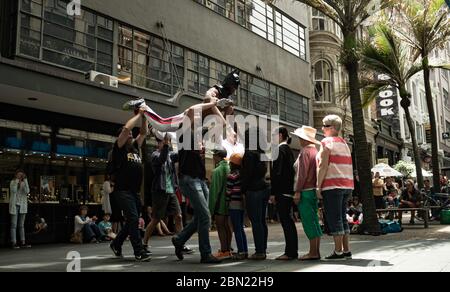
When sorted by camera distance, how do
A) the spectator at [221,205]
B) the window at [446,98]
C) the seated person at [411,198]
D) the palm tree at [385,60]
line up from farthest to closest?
the window at [446,98] < the palm tree at [385,60] < the seated person at [411,198] < the spectator at [221,205]

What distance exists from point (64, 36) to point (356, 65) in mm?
7531

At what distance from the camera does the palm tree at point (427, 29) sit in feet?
51.1

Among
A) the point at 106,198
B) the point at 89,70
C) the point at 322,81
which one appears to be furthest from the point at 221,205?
the point at 322,81

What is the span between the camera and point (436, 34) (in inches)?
650

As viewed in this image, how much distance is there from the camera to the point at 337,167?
6180 millimetres

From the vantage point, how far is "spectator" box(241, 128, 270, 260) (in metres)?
Answer: 6.39

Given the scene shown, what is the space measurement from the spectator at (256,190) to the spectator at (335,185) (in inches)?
30.1

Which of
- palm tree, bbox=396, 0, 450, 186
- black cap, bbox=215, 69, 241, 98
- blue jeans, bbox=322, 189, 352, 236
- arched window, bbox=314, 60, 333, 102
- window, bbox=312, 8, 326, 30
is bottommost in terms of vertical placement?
blue jeans, bbox=322, 189, 352, 236

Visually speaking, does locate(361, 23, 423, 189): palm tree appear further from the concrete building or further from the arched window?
the arched window

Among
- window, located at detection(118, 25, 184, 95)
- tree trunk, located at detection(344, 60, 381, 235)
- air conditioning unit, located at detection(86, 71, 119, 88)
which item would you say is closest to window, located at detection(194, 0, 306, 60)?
window, located at detection(118, 25, 184, 95)

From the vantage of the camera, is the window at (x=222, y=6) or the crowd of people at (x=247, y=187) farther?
the window at (x=222, y=6)

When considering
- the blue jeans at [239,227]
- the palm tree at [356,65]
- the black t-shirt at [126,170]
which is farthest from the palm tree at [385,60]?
the black t-shirt at [126,170]

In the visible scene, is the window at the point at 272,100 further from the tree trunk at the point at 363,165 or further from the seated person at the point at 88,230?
the seated person at the point at 88,230

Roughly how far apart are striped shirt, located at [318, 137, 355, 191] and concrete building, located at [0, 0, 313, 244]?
6.64 metres
